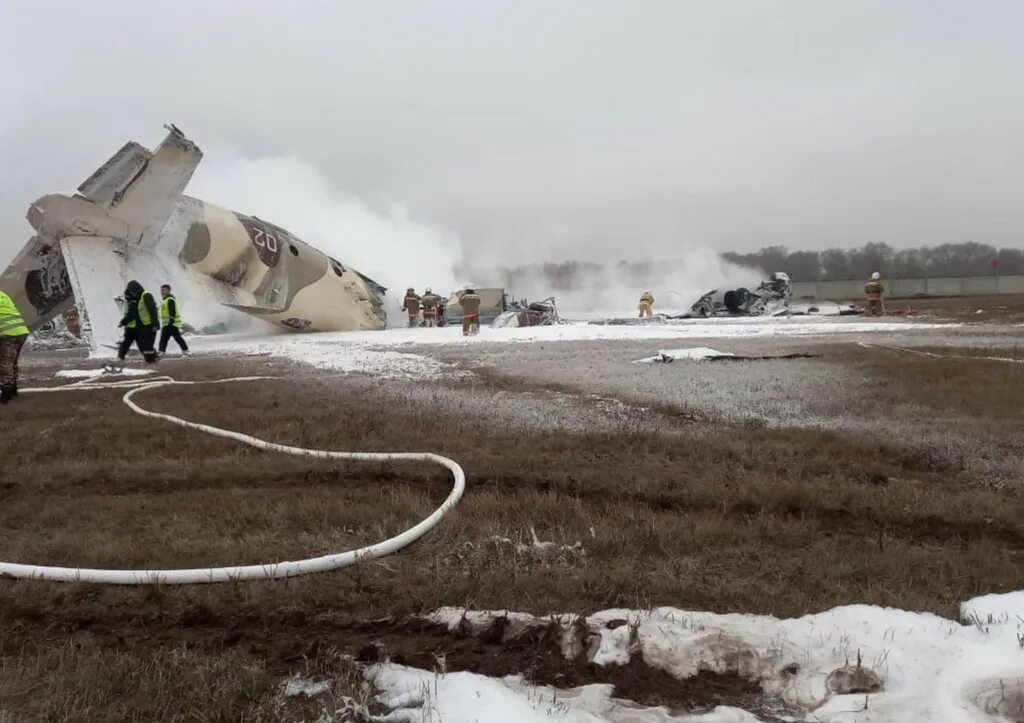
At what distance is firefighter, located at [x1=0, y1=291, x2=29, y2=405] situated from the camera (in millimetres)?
7333

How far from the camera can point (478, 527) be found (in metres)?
3.16

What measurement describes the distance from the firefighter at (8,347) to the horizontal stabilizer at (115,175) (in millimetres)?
9048

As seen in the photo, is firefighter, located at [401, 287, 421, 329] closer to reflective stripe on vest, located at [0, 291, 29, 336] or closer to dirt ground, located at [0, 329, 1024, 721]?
reflective stripe on vest, located at [0, 291, 29, 336]

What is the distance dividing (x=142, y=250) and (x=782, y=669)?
18.3 metres

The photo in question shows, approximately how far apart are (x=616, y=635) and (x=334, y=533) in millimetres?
1569

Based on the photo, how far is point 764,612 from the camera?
2.33 meters

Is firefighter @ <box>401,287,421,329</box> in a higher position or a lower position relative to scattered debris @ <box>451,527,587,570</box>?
higher

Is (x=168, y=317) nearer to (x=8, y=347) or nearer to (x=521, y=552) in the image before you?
(x=8, y=347)

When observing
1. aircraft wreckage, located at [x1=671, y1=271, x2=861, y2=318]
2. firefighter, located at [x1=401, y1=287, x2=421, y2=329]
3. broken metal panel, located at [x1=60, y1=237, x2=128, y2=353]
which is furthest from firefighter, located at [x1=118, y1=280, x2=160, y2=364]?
aircraft wreckage, located at [x1=671, y1=271, x2=861, y2=318]

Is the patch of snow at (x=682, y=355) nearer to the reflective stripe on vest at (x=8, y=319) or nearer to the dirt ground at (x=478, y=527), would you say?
the dirt ground at (x=478, y=527)

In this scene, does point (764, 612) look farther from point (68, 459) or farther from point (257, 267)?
point (257, 267)

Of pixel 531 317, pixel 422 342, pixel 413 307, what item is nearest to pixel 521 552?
pixel 422 342

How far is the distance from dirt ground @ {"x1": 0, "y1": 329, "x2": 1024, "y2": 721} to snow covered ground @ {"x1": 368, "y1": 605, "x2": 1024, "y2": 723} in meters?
0.09

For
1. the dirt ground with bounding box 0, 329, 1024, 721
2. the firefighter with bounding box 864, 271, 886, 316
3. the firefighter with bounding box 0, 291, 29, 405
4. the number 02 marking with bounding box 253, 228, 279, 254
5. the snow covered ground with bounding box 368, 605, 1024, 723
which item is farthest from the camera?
the firefighter with bounding box 864, 271, 886, 316
